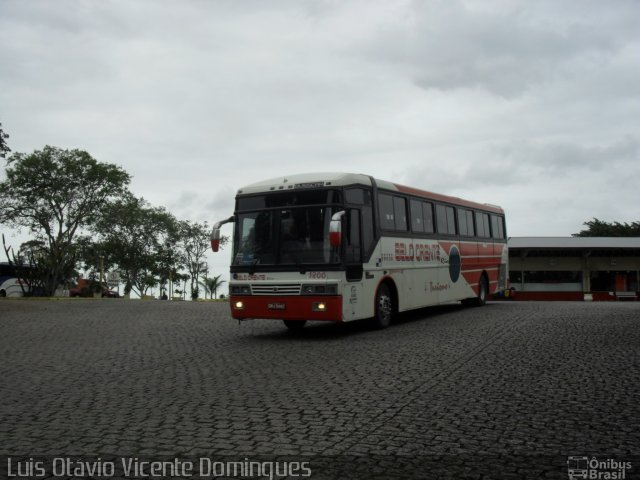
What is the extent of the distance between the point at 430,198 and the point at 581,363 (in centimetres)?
870

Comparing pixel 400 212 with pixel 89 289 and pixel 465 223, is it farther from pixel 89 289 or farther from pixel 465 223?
pixel 89 289

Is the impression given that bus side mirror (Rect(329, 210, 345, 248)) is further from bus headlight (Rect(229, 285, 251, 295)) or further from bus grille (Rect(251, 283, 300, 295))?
bus headlight (Rect(229, 285, 251, 295))

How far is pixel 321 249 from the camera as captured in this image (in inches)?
496

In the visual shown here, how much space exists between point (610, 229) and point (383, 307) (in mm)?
65189

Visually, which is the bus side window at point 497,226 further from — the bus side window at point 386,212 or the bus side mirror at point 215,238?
the bus side mirror at point 215,238

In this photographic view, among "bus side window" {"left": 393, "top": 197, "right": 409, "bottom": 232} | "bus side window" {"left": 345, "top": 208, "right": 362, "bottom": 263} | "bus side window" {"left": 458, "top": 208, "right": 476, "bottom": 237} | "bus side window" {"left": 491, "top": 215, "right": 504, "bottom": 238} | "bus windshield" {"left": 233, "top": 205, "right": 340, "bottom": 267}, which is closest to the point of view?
"bus windshield" {"left": 233, "top": 205, "right": 340, "bottom": 267}

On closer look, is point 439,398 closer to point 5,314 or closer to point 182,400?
point 182,400

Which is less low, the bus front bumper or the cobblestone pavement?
the bus front bumper

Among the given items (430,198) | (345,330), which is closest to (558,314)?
(430,198)

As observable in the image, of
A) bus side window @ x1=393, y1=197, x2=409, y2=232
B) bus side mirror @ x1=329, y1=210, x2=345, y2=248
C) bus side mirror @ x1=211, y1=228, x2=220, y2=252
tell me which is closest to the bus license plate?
bus side mirror @ x1=211, y1=228, x2=220, y2=252

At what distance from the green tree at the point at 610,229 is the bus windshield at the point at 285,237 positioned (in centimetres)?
6597

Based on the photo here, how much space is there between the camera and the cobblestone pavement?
16.6 feet

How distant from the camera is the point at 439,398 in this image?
7.01 meters

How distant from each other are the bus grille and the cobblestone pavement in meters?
0.96
